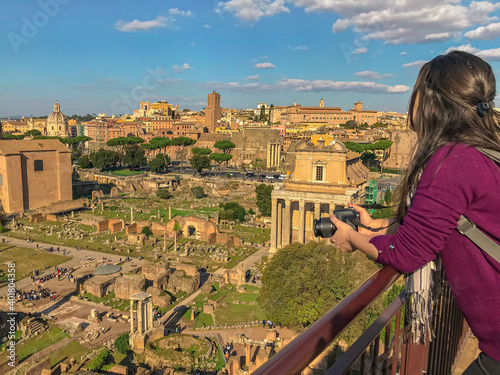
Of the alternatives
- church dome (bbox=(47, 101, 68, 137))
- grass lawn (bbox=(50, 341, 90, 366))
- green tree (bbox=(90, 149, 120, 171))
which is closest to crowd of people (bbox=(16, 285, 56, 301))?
grass lawn (bbox=(50, 341, 90, 366))

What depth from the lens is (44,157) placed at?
41844 millimetres

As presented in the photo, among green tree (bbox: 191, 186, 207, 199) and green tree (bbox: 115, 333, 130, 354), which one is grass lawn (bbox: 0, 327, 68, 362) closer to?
green tree (bbox: 115, 333, 130, 354)

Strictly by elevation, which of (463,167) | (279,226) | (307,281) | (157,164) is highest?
(463,167)

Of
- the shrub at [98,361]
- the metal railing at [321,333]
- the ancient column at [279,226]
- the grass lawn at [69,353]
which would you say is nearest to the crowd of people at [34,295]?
the grass lawn at [69,353]

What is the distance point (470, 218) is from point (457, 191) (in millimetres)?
142

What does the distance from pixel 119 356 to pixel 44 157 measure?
3262cm

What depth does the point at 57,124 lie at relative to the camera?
94.0 m

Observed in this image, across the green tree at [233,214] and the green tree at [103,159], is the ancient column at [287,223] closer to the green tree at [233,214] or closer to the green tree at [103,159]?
the green tree at [233,214]

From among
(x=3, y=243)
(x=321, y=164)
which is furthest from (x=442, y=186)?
(x=3, y=243)

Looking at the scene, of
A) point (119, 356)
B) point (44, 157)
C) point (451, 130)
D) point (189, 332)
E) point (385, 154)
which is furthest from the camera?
point (385, 154)

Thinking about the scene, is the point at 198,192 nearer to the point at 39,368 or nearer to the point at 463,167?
the point at 39,368

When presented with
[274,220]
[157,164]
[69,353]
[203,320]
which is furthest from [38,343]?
[157,164]

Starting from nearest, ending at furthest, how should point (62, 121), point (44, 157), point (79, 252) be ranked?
point (79, 252)
point (44, 157)
point (62, 121)

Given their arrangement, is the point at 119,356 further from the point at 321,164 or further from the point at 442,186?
the point at 442,186
